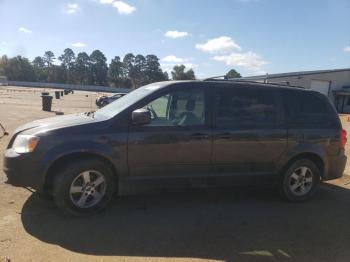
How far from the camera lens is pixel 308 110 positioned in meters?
6.25

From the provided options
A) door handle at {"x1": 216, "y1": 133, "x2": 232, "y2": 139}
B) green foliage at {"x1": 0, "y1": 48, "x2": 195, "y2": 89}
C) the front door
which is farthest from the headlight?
green foliage at {"x1": 0, "y1": 48, "x2": 195, "y2": 89}

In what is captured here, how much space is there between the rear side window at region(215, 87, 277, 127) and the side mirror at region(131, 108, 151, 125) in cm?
109

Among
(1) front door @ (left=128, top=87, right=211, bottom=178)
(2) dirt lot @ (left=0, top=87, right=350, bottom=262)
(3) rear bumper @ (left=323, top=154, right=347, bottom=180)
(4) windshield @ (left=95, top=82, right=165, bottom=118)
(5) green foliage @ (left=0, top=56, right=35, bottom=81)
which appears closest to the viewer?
(2) dirt lot @ (left=0, top=87, right=350, bottom=262)

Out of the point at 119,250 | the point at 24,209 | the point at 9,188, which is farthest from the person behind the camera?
the point at 9,188

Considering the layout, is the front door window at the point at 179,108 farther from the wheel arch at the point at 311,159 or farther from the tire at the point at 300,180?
the tire at the point at 300,180

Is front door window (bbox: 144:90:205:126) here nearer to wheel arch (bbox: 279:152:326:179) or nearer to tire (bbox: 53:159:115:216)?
tire (bbox: 53:159:115:216)

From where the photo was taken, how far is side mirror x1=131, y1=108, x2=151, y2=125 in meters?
4.95

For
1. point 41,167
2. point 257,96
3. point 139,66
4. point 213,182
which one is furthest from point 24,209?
point 139,66

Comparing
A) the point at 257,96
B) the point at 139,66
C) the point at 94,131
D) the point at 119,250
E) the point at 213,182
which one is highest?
the point at 139,66

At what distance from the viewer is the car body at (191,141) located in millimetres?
4875

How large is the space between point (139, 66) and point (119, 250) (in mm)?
138800

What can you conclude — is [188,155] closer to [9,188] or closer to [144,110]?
[144,110]

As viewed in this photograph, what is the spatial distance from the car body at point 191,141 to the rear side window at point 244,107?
0.02 metres

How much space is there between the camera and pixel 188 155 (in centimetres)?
537
